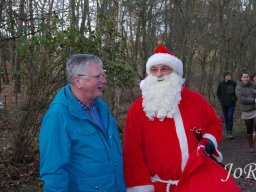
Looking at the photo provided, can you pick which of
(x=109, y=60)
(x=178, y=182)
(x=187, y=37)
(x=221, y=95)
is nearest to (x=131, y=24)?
(x=187, y=37)

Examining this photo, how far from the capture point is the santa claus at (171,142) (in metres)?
3.40

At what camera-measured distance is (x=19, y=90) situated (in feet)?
25.7

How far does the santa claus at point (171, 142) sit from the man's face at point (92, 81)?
2.24ft

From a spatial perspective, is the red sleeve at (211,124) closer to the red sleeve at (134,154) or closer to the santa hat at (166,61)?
the santa hat at (166,61)

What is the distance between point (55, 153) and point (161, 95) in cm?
132

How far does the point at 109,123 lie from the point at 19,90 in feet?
16.3

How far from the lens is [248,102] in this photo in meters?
9.81

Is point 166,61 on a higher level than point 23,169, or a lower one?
higher

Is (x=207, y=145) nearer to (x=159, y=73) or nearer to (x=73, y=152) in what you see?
(x=159, y=73)

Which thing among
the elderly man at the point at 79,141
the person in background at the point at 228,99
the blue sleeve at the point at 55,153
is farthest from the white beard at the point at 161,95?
the person in background at the point at 228,99

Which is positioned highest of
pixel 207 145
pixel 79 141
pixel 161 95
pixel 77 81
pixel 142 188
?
pixel 77 81

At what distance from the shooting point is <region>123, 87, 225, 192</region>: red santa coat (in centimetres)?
351

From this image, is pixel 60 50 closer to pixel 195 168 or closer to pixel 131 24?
pixel 195 168

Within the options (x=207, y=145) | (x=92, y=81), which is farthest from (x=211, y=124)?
(x=92, y=81)
